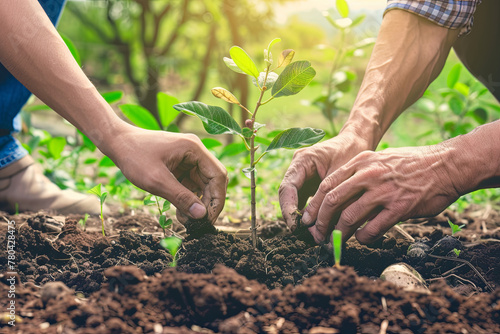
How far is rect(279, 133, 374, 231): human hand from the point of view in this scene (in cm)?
147

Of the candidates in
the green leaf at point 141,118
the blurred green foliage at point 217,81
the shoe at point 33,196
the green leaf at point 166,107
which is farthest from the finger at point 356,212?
the shoe at point 33,196

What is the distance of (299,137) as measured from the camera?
1342mm

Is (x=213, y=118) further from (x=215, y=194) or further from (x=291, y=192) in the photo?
(x=291, y=192)

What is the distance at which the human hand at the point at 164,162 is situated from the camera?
125 cm

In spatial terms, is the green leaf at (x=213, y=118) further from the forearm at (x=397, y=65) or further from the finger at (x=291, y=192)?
the forearm at (x=397, y=65)

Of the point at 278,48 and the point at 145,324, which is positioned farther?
the point at 278,48

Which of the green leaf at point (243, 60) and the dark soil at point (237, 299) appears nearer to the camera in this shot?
the dark soil at point (237, 299)

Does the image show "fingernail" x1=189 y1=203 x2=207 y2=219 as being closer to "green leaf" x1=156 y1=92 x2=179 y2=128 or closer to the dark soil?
the dark soil

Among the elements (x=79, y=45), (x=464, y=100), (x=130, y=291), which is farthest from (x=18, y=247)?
(x=79, y=45)

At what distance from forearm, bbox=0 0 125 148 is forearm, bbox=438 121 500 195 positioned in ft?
3.33

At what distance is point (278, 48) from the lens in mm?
7340

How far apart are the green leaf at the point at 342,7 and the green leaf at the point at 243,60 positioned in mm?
1324

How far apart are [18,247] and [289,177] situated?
36.6 inches

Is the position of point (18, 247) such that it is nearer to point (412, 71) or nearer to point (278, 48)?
point (412, 71)
